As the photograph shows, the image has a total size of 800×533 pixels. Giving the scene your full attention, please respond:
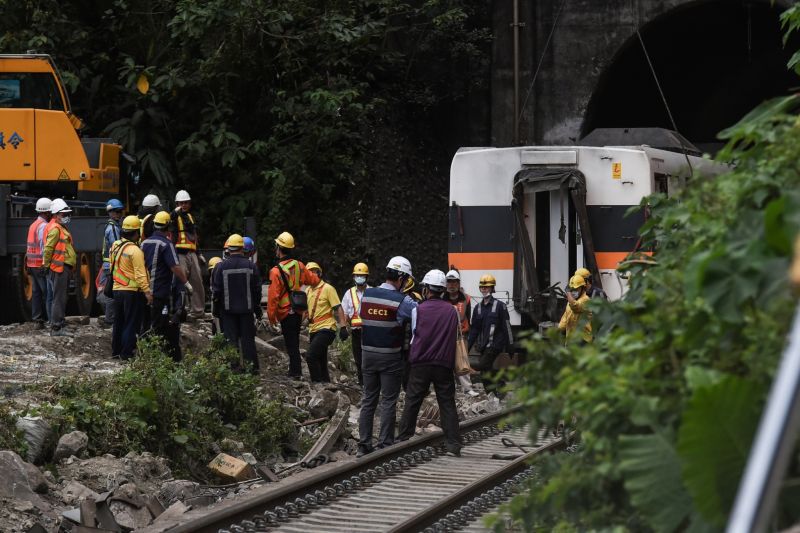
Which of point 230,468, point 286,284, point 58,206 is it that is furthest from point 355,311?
point 230,468

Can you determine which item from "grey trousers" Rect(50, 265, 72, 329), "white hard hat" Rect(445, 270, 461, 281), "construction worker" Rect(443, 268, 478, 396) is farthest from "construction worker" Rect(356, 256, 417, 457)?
"grey trousers" Rect(50, 265, 72, 329)

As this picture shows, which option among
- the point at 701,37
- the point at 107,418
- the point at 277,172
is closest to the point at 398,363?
the point at 107,418

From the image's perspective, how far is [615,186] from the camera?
15.8 meters

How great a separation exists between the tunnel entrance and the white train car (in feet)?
31.0

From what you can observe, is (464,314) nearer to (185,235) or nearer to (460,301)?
(460,301)

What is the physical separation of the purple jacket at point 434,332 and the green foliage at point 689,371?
5.55 meters

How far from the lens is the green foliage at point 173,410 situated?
1135 centimetres

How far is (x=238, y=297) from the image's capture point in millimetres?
14648

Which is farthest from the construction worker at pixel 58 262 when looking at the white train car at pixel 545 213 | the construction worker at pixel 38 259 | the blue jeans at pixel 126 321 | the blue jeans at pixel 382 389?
the blue jeans at pixel 382 389

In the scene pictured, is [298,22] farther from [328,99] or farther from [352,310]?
[352,310]

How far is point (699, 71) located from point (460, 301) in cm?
1514

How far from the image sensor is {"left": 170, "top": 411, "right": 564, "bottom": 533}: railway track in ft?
28.6

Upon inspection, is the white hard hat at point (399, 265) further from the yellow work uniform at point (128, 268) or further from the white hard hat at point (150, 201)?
the white hard hat at point (150, 201)

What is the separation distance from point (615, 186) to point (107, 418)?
288 inches
